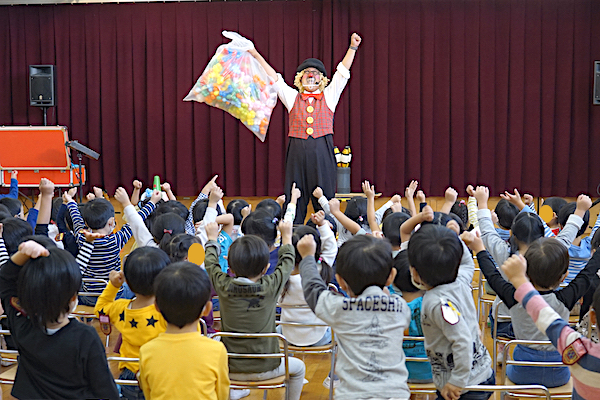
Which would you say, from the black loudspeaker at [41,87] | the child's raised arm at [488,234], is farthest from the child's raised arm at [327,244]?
the black loudspeaker at [41,87]

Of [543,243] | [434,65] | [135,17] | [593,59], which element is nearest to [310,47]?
[434,65]

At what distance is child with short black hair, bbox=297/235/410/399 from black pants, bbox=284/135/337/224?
3.24m

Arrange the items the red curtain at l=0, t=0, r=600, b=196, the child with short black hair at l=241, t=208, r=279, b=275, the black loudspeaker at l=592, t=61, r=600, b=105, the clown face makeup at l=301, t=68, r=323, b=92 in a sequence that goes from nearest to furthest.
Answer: the child with short black hair at l=241, t=208, r=279, b=275 < the clown face makeup at l=301, t=68, r=323, b=92 < the black loudspeaker at l=592, t=61, r=600, b=105 < the red curtain at l=0, t=0, r=600, b=196

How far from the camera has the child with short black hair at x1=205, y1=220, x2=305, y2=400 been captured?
2123 mm

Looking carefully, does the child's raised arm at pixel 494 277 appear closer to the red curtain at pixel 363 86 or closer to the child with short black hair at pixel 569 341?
the child with short black hair at pixel 569 341

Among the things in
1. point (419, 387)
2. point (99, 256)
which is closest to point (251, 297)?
point (419, 387)

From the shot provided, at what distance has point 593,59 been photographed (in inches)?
283

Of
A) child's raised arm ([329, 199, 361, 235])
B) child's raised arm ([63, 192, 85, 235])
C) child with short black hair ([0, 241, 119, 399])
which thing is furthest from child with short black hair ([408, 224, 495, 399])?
child's raised arm ([63, 192, 85, 235])

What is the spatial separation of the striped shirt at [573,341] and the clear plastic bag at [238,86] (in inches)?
144

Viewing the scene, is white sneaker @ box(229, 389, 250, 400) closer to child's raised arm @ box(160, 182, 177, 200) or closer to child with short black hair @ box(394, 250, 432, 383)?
child with short black hair @ box(394, 250, 432, 383)

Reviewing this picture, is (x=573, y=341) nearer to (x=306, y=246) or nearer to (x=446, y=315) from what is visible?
(x=446, y=315)

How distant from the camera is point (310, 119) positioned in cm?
490

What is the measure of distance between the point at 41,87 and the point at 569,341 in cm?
718

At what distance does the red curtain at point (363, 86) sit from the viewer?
7219mm
